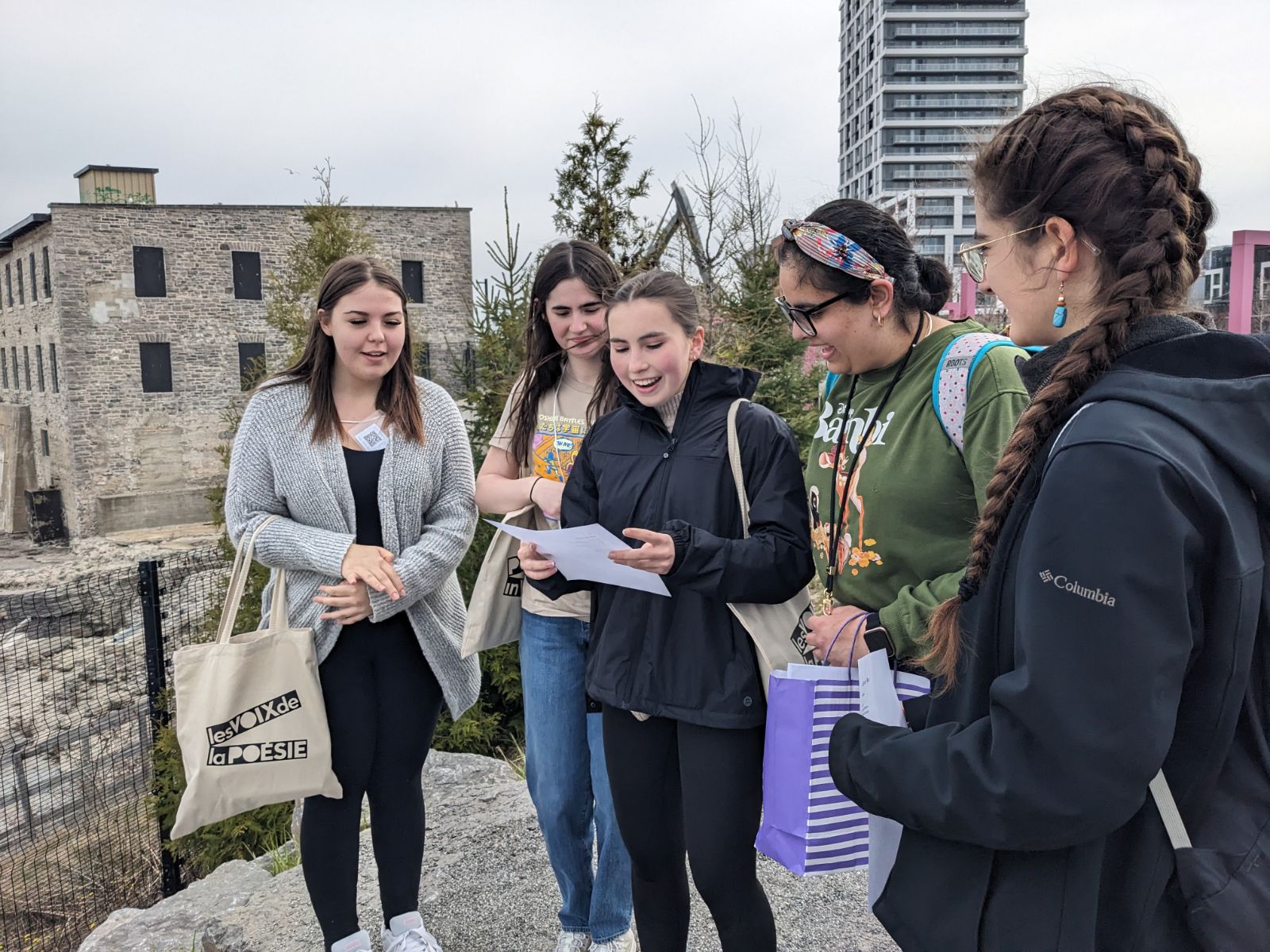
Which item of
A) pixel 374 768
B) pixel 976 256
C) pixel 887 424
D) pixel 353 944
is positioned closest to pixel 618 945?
pixel 353 944

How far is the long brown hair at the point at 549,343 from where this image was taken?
2803mm

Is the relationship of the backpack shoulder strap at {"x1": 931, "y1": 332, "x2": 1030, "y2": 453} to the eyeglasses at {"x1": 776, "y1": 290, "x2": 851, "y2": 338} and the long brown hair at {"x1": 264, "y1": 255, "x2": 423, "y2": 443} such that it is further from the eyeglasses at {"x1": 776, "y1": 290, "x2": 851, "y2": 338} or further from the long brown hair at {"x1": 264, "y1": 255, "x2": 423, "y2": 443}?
the long brown hair at {"x1": 264, "y1": 255, "x2": 423, "y2": 443}

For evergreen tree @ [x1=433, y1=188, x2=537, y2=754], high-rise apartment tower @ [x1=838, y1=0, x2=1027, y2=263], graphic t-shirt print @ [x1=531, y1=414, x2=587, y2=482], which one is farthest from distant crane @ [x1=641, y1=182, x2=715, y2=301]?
high-rise apartment tower @ [x1=838, y1=0, x2=1027, y2=263]

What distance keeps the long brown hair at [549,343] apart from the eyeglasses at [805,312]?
842 millimetres

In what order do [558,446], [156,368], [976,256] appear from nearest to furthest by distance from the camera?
1. [976,256]
2. [558,446]
3. [156,368]

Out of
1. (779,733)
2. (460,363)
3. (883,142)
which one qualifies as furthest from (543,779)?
(883,142)

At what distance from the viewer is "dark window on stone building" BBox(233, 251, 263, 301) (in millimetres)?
31609

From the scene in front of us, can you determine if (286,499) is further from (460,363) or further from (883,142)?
(883,142)

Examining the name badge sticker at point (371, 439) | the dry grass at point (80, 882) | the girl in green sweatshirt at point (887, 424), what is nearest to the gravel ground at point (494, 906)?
the girl in green sweatshirt at point (887, 424)

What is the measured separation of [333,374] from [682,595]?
55.1 inches

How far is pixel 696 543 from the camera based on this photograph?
204cm

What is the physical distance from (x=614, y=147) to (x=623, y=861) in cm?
445

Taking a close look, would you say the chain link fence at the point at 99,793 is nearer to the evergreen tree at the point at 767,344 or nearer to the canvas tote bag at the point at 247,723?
the canvas tote bag at the point at 247,723

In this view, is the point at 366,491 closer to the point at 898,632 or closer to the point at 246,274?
the point at 898,632
